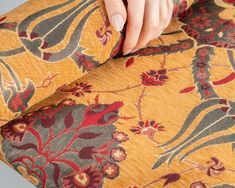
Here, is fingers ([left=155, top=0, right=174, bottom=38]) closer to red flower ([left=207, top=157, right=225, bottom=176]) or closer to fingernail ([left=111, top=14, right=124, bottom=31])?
fingernail ([left=111, top=14, right=124, bottom=31])

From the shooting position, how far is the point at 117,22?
0.76 metres

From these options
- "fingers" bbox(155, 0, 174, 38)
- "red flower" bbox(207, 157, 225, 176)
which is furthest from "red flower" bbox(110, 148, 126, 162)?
"fingers" bbox(155, 0, 174, 38)

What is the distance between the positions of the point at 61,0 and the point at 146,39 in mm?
133

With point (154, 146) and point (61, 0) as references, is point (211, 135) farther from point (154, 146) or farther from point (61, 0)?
point (61, 0)

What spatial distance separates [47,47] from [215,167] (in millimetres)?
257

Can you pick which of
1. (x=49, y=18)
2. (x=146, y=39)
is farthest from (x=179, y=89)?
(x=49, y=18)

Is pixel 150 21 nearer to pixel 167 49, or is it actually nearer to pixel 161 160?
pixel 167 49

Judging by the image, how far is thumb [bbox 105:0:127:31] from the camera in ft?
2.46

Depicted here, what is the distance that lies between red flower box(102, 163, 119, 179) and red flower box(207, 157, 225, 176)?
0.36 feet

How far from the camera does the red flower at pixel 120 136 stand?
2.30 feet

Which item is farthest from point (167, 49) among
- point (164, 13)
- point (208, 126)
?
point (208, 126)

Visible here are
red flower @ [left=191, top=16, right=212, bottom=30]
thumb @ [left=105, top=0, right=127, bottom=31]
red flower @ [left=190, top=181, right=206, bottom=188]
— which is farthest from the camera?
red flower @ [left=191, top=16, right=212, bottom=30]

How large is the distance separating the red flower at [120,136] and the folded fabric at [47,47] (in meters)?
0.10

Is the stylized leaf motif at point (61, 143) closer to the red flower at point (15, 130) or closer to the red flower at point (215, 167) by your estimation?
the red flower at point (15, 130)
